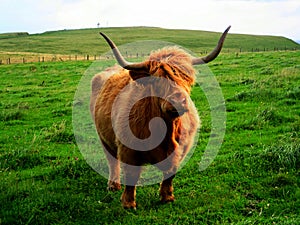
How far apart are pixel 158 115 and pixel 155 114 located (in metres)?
0.05

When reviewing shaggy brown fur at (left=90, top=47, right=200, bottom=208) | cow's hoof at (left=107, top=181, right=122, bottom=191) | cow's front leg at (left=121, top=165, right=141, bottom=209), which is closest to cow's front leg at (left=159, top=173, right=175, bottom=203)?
shaggy brown fur at (left=90, top=47, right=200, bottom=208)

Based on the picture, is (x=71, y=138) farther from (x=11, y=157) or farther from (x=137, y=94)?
(x=137, y=94)

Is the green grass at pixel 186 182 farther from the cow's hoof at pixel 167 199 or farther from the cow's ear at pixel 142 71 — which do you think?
the cow's ear at pixel 142 71

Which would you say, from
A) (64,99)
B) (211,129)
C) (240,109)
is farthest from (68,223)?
(64,99)

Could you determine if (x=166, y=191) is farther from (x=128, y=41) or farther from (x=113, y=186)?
(x=128, y=41)

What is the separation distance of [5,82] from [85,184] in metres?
18.1

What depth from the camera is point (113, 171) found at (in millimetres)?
6438

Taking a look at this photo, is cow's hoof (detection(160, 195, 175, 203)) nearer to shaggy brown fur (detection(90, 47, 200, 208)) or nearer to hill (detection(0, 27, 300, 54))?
shaggy brown fur (detection(90, 47, 200, 208))

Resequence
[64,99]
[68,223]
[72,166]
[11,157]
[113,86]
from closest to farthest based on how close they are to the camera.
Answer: [68,223], [113,86], [72,166], [11,157], [64,99]

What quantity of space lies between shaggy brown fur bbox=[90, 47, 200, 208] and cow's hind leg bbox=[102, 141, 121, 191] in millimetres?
610

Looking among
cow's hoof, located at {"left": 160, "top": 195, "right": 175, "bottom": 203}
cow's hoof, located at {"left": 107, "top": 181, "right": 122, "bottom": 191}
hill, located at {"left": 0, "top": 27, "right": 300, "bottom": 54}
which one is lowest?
cow's hoof, located at {"left": 107, "top": 181, "right": 122, "bottom": 191}

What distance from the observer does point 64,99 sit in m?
15.1

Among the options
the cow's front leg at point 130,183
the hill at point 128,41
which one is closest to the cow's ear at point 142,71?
the cow's front leg at point 130,183

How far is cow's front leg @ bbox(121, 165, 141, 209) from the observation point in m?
5.27
